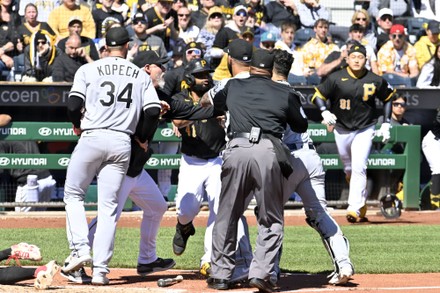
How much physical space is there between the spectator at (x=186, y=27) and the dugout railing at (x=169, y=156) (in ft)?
7.29

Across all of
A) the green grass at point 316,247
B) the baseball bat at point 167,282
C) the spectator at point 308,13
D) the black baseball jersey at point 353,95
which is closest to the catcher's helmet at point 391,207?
the green grass at point 316,247

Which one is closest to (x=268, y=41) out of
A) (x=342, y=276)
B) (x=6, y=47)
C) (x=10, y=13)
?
(x=6, y=47)

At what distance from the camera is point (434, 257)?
1077 cm

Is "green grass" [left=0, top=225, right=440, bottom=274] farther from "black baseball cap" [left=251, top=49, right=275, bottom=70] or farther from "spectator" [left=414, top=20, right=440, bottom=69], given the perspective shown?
"spectator" [left=414, top=20, right=440, bottom=69]

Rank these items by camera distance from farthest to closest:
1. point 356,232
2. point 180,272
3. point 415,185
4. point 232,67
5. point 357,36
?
point 357,36 → point 415,185 → point 356,232 → point 180,272 → point 232,67

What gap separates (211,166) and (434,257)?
2.79 m

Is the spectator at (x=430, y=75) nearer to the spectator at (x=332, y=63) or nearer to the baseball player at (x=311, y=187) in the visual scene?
the spectator at (x=332, y=63)

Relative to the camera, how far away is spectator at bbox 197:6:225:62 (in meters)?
17.6

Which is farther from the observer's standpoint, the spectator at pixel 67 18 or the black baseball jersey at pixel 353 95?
the spectator at pixel 67 18

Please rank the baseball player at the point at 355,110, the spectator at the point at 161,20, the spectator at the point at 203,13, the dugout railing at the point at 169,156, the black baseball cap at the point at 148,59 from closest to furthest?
the black baseball cap at the point at 148,59 < the baseball player at the point at 355,110 < the dugout railing at the point at 169,156 < the spectator at the point at 161,20 < the spectator at the point at 203,13

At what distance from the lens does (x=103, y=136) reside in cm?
834

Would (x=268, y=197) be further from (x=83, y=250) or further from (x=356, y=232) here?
(x=356, y=232)

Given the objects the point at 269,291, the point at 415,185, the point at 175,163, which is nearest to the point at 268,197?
the point at 269,291

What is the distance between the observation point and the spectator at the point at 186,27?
1756cm
